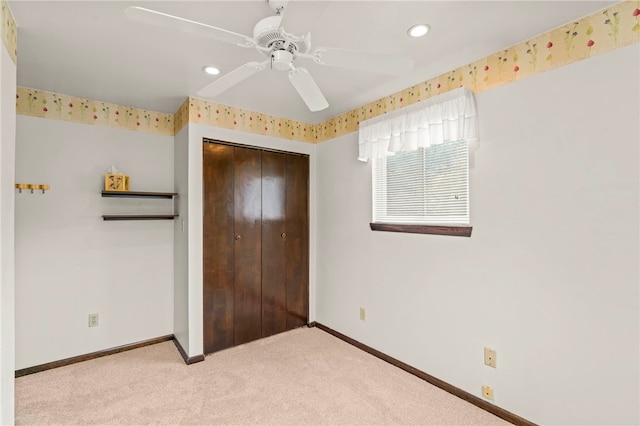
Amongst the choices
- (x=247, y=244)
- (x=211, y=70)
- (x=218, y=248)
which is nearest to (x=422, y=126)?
(x=211, y=70)

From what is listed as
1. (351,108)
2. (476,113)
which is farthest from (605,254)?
(351,108)

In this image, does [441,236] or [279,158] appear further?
[279,158]

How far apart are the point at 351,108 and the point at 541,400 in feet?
8.93

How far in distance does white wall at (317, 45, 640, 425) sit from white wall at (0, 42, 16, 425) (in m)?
2.57

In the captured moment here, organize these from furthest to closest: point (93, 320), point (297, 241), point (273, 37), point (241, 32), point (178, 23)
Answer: point (297, 241) < point (93, 320) < point (241, 32) < point (273, 37) < point (178, 23)

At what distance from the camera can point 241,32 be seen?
5.92ft

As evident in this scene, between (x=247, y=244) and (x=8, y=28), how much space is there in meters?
2.23

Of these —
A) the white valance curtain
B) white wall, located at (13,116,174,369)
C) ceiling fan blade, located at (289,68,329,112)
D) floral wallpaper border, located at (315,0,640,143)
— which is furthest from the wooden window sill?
white wall, located at (13,116,174,369)

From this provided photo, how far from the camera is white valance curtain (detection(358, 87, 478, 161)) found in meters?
2.17

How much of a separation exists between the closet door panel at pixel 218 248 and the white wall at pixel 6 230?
136 centimetres

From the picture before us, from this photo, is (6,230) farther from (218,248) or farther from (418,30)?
(418,30)

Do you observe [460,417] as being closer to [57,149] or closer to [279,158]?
[279,158]

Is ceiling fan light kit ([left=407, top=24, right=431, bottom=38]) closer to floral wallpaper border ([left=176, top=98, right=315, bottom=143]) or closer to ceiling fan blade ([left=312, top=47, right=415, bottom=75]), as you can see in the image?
ceiling fan blade ([left=312, top=47, right=415, bottom=75])

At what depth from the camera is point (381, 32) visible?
183cm
